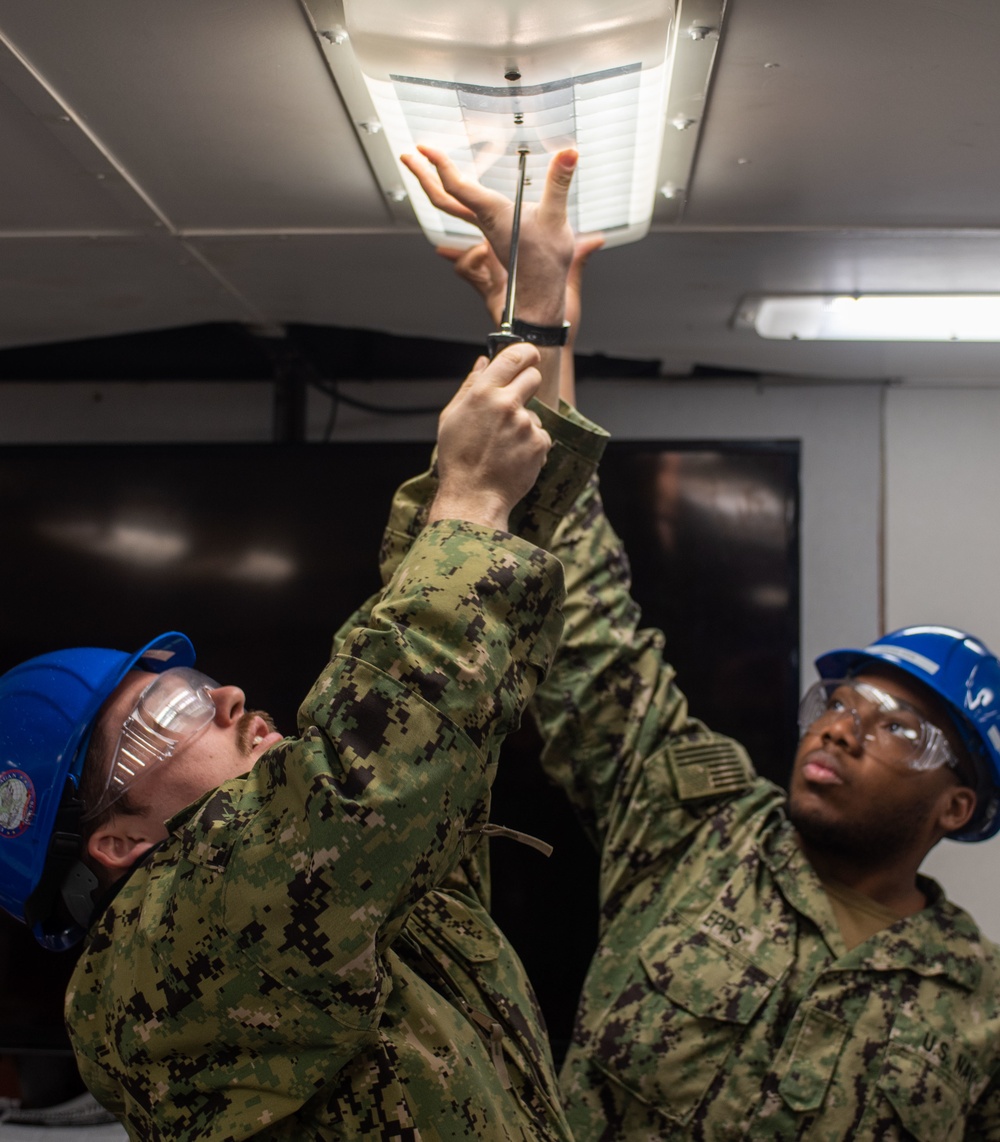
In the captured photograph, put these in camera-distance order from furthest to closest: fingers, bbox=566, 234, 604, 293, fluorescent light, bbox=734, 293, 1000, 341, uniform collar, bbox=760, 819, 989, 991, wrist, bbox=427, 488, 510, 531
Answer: fluorescent light, bbox=734, 293, 1000, 341 → uniform collar, bbox=760, 819, 989, 991 → fingers, bbox=566, 234, 604, 293 → wrist, bbox=427, 488, 510, 531

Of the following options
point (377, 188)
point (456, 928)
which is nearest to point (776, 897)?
point (456, 928)

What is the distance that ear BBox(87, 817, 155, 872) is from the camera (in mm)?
1202

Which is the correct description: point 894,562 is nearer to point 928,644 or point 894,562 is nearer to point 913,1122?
point 928,644

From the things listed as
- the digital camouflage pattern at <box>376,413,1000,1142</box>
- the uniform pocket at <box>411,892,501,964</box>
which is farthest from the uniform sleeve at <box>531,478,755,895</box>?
the uniform pocket at <box>411,892,501,964</box>

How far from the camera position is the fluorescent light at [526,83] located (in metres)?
1.08

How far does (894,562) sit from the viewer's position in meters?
2.43

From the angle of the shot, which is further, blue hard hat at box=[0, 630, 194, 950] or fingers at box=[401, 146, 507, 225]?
fingers at box=[401, 146, 507, 225]

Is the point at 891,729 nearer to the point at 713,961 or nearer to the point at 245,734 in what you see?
the point at 713,961

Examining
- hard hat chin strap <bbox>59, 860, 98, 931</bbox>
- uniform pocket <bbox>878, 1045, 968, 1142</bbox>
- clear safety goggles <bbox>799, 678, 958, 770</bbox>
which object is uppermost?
clear safety goggles <bbox>799, 678, 958, 770</bbox>

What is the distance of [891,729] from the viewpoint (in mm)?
1999

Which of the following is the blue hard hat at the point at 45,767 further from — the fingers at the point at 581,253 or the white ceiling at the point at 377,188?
the fingers at the point at 581,253

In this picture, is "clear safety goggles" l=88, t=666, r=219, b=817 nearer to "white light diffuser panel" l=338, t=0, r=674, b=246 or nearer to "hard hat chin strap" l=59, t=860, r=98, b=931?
"hard hat chin strap" l=59, t=860, r=98, b=931

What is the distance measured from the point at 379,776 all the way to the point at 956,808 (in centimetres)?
151

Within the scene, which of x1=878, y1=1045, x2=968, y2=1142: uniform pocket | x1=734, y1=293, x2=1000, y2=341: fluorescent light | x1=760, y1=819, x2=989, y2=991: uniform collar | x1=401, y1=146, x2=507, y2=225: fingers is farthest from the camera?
x1=734, y1=293, x2=1000, y2=341: fluorescent light
